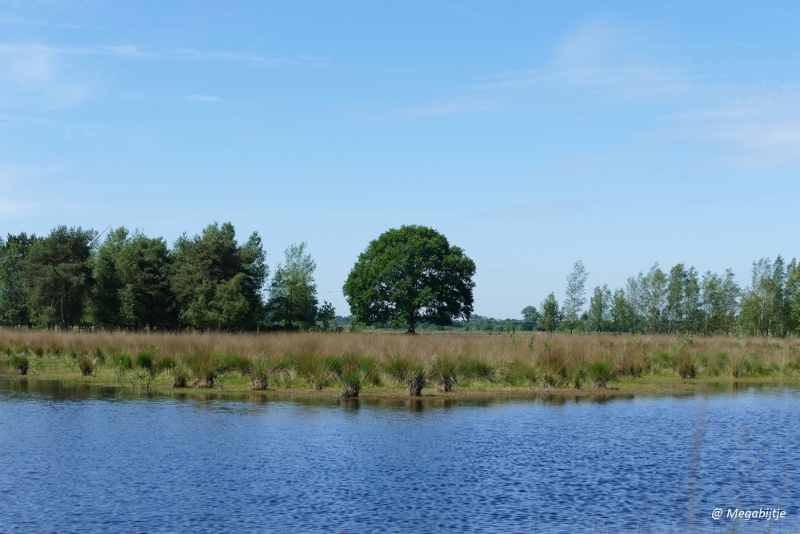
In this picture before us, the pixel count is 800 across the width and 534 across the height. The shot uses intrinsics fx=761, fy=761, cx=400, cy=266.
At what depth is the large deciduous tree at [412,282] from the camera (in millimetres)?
70062

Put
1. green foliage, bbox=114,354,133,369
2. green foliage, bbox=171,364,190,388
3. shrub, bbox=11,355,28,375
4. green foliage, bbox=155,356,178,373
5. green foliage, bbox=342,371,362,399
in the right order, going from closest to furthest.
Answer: green foliage, bbox=342,371,362,399 → green foliage, bbox=171,364,190,388 → green foliage, bbox=155,356,178,373 → green foliage, bbox=114,354,133,369 → shrub, bbox=11,355,28,375

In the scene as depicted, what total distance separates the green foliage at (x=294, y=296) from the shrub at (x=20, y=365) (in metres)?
43.0

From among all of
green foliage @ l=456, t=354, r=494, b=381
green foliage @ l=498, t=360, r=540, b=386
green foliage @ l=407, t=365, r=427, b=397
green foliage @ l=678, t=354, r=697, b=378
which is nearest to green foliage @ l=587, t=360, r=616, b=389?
green foliage @ l=498, t=360, r=540, b=386

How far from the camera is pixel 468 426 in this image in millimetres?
17250

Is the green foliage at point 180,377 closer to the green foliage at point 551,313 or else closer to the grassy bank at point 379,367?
the grassy bank at point 379,367

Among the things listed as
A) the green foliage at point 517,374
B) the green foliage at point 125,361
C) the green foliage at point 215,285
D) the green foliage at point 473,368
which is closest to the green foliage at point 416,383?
the green foliage at point 473,368

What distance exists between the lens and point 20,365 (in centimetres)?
2858

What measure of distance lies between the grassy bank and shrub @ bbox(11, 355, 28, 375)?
0.13ft

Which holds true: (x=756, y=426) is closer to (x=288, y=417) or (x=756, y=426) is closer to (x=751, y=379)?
(x=288, y=417)

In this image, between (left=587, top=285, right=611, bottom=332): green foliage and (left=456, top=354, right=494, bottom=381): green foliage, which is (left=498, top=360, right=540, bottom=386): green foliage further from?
(left=587, top=285, right=611, bottom=332): green foliage

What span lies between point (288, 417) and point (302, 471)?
5719mm

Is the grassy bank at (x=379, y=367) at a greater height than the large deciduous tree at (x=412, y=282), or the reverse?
the large deciduous tree at (x=412, y=282)

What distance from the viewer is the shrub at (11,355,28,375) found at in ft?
93.4

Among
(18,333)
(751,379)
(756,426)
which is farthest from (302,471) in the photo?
(18,333)
